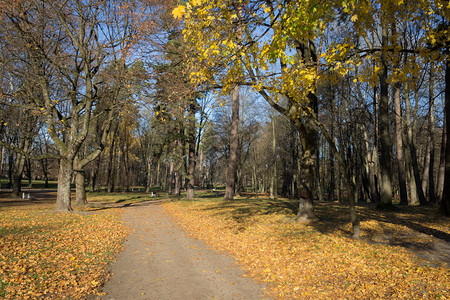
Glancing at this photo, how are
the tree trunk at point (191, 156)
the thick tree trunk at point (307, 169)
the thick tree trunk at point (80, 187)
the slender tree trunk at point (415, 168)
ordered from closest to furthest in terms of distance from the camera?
the thick tree trunk at point (307, 169)
the thick tree trunk at point (80, 187)
the slender tree trunk at point (415, 168)
the tree trunk at point (191, 156)

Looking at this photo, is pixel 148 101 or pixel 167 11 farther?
pixel 167 11

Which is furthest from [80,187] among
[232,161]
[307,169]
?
[307,169]

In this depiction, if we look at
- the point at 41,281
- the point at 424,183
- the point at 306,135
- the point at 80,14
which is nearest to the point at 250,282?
the point at 41,281

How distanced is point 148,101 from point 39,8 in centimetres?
660

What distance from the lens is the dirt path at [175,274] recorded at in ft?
15.8

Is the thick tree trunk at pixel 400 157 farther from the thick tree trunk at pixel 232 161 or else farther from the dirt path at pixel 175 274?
the dirt path at pixel 175 274

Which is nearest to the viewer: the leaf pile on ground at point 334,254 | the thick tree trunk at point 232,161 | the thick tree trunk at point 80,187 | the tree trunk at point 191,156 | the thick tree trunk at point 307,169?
the leaf pile on ground at point 334,254

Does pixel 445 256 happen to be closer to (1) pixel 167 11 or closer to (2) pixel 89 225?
(2) pixel 89 225

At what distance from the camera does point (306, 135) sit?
10.4m

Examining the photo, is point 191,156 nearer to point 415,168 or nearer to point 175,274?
point 415,168

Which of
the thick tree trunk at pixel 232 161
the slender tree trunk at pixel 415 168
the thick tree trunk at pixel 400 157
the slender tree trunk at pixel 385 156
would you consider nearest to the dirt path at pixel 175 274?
the slender tree trunk at pixel 385 156

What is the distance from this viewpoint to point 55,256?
6.37 meters

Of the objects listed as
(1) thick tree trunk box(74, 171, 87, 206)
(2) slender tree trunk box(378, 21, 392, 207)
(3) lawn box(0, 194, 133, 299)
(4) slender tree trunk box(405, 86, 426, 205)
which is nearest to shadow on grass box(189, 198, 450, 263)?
(2) slender tree trunk box(378, 21, 392, 207)

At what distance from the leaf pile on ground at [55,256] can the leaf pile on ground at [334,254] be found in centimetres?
316
